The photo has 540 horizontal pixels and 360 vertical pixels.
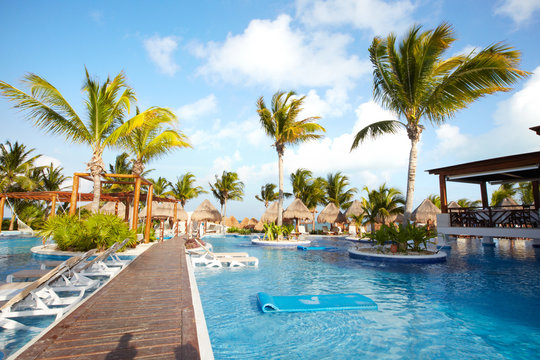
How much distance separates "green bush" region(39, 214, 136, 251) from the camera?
933cm

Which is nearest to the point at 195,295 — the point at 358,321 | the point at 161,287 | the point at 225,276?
the point at 161,287

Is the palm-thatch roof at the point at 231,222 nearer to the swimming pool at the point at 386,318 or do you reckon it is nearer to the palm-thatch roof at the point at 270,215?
the palm-thatch roof at the point at 270,215

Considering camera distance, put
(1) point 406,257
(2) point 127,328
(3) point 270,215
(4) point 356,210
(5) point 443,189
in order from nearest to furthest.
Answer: (2) point 127,328 → (1) point 406,257 → (5) point 443,189 → (4) point 356,210 → (3) point 270,215

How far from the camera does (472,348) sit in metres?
3.78

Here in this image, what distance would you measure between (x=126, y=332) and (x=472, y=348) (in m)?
4.20

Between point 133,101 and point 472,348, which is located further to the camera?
point 133,101

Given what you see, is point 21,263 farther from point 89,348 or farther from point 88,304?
point 89,348

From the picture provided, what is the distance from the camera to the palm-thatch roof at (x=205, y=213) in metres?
26.2

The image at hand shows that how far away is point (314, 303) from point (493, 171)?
10632 millimetres

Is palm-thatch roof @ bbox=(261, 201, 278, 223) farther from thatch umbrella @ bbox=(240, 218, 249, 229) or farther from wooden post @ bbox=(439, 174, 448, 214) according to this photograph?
wooden post @ bbox=(439, 174, 448, 214)

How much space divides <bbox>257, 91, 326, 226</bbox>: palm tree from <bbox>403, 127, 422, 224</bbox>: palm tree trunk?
828 cm

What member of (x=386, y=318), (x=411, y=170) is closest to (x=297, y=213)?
(x=411, y=170)

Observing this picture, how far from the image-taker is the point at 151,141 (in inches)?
493

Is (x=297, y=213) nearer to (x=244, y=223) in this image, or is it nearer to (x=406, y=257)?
(x=244, y=223)
